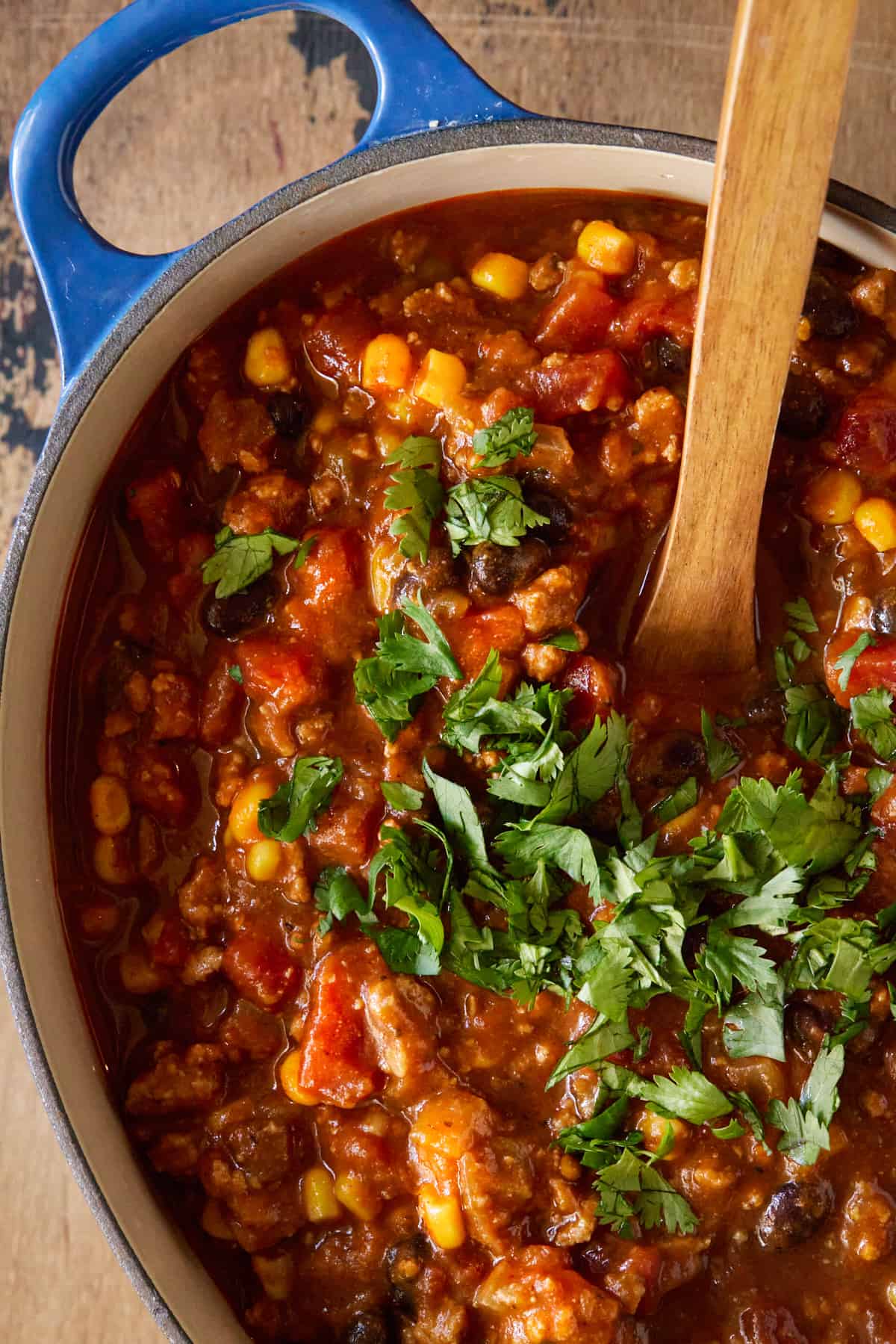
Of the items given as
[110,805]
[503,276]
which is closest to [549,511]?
[503,276]

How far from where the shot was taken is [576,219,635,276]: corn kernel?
10.9 feet

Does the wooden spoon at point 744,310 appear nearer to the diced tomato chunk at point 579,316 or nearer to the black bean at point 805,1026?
the diced tomato chunk at point 579,316

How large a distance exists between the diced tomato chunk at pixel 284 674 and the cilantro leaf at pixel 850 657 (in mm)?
1309

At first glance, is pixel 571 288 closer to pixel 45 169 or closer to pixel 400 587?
pixel 400 587

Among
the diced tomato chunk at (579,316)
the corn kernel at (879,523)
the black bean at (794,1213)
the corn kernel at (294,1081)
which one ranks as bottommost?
the black bean at (794,1213)

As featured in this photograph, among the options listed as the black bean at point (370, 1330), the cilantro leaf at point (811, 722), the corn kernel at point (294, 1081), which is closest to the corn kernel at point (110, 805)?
the corn kernel at point (294, 1081)

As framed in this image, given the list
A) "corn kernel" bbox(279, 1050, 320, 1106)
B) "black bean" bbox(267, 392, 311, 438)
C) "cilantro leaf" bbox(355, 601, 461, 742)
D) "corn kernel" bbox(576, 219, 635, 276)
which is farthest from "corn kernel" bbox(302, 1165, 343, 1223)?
"corn kernel" bbox(576, 219, 635, 276)

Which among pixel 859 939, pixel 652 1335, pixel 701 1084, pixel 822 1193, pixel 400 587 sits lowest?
pixel 652 1335

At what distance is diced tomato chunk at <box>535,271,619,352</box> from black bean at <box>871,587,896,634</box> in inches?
38.5

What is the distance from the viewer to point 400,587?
322 centimetres

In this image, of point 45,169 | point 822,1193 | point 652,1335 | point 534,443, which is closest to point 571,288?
point 534,443

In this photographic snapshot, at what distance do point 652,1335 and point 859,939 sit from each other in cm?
112

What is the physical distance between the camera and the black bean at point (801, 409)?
3.24 meters

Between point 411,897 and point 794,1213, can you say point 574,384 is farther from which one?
point 794,1213
